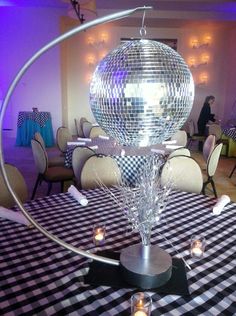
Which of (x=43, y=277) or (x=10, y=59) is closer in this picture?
(x=43, y=277)

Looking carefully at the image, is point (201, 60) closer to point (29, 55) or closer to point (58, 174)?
point (29, 55)

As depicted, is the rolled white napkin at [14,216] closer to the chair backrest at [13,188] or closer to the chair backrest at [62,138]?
the chair backrest at [13,188]

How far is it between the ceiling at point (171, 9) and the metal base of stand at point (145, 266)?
19.3ft

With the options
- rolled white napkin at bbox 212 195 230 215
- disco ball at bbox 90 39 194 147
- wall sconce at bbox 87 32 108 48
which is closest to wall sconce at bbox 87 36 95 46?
wall sconce at bbox 87 32 108 48

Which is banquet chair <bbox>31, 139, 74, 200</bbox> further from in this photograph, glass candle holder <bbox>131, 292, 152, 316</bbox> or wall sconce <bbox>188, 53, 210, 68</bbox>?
wall sconce <bbox>188, 53, 210, 68</bbox>

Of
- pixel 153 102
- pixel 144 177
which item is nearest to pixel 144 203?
pixel 144 177

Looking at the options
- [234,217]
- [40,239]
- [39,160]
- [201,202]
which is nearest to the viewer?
[40,239]

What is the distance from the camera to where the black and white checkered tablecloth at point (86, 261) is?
103 centimetres

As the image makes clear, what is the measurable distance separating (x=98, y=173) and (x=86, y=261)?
127 cm

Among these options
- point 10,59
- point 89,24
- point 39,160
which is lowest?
point 39,160

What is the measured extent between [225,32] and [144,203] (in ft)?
27.3

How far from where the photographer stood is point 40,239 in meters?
1.44

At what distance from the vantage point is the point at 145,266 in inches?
45.5

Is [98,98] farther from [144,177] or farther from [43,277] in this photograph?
[43,277]
